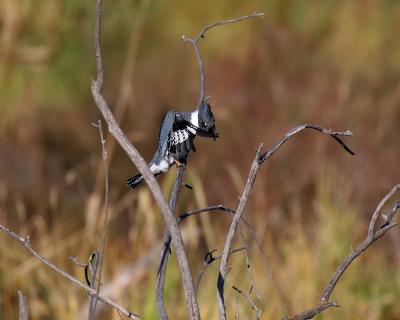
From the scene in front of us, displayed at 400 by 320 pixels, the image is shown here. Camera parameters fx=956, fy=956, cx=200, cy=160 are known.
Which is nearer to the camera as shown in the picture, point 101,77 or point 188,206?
point 101,77

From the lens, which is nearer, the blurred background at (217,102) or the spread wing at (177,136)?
the spread wing at (177,136)

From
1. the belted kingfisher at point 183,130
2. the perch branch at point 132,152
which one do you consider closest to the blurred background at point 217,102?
the belted kingfisher at point 183,130

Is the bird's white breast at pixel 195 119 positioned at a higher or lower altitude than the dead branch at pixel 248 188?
higher

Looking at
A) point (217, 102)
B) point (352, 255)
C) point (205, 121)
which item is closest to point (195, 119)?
point (205, 121)

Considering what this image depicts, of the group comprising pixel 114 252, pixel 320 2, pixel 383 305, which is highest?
pixel 320 2

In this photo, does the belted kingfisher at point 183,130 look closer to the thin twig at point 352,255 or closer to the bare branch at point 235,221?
the bare branch at point 235,221

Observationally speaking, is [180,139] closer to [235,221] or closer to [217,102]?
[235,221]

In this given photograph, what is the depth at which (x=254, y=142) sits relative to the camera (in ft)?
15.3

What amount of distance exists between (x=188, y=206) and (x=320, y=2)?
1551 millimetres

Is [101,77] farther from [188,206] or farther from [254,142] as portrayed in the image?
[254,142]

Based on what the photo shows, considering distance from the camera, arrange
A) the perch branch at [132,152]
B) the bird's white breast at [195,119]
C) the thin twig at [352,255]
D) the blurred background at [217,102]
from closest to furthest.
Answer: the perch branch at [132,152], the thin twig at [352,255], the bird's white breast at [195,119], the blurred background at [217,102]

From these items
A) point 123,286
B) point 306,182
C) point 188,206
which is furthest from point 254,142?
point 123,286

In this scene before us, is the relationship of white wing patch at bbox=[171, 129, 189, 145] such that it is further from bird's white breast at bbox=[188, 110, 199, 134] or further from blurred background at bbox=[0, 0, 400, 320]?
blurred background at bbox=[0, 0, 400, 320]

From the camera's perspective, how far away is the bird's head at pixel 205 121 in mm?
1459
